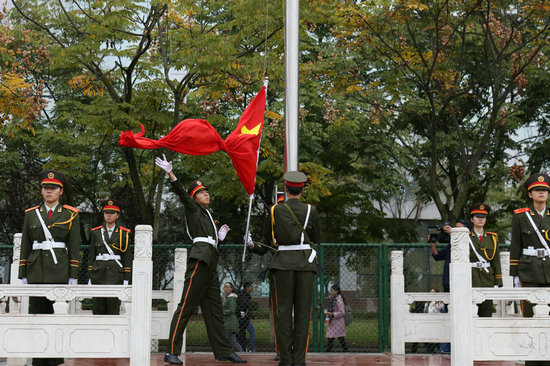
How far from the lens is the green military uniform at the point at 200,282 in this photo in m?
9.35

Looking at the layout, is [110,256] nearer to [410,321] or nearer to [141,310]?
[141,310]

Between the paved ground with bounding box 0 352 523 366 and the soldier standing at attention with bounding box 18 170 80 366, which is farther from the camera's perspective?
the paved ground with bounding box 0 352 523 366

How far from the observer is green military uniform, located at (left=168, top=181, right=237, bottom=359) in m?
9.35

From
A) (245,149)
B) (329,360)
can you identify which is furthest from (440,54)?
(329,360)

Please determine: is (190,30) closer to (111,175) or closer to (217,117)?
(217,117)

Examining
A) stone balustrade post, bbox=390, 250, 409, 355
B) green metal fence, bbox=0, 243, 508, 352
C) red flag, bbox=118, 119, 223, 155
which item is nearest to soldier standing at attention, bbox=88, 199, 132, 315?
red flag, bbox=118, 119, 223, 155

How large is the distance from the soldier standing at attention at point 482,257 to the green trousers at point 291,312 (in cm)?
308

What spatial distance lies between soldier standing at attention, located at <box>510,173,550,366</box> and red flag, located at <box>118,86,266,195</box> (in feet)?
11.3

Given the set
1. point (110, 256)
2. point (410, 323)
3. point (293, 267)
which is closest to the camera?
point (293, 267)

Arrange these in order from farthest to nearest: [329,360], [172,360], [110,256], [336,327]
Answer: [336,327]
[329,360]
[110,256]
[172,360]

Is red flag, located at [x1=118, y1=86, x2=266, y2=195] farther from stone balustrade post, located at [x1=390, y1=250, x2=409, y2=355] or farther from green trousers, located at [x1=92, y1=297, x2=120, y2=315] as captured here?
stone balustrade post, located at [x1=390, y1=250, x2=409, y2=355]

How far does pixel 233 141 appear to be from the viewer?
1020 centimetres

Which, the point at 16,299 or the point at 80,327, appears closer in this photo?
the point at 80,327

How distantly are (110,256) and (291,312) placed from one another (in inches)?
135
